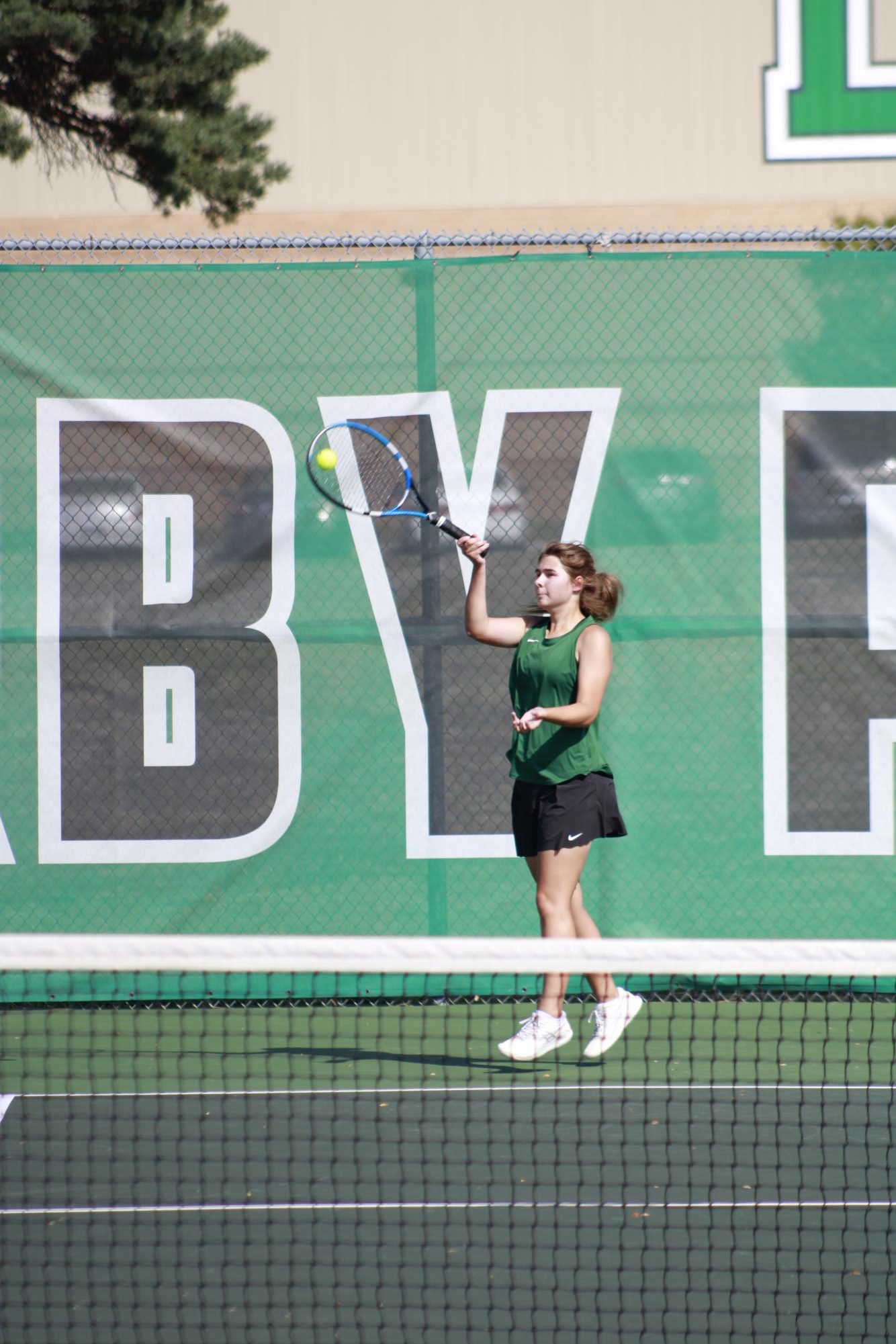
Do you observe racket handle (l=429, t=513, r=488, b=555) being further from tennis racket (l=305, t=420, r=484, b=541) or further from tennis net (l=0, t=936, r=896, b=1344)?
tennis net (l=0, t=936, r=896, b=1344)

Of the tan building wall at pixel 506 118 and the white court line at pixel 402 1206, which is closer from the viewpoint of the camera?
the white court line at pixel 402 1206

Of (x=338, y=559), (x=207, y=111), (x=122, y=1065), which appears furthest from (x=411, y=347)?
(x=207, y=111)

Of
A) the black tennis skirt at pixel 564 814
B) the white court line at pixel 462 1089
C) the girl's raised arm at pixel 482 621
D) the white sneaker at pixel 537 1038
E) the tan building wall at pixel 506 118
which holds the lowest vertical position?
the white court line at pixel 462 1089

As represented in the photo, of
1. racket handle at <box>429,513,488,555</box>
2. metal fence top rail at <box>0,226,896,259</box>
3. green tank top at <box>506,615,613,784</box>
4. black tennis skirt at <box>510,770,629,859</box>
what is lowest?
black tennis skirt at <box>510,770,629,859</box>

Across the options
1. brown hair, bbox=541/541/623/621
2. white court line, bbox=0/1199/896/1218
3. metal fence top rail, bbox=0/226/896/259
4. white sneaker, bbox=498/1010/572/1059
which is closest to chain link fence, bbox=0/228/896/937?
metal fence top rail, bbox=0/226/896/259

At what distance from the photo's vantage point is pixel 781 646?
239 inches

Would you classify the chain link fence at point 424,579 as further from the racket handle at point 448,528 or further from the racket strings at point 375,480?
the racket handle at point 448,528

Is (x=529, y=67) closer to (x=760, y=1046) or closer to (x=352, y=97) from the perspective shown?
(x=352, y=97)

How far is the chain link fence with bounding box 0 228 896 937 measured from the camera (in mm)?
6066

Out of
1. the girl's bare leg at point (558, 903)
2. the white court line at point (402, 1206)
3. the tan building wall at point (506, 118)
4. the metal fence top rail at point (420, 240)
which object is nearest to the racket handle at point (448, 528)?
the girl's bare leg at point (558, 903)

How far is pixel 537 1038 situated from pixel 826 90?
24063mm

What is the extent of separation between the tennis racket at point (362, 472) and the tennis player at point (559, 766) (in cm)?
71

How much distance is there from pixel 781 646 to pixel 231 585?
85.1 inches

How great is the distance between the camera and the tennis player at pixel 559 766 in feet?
17.0
